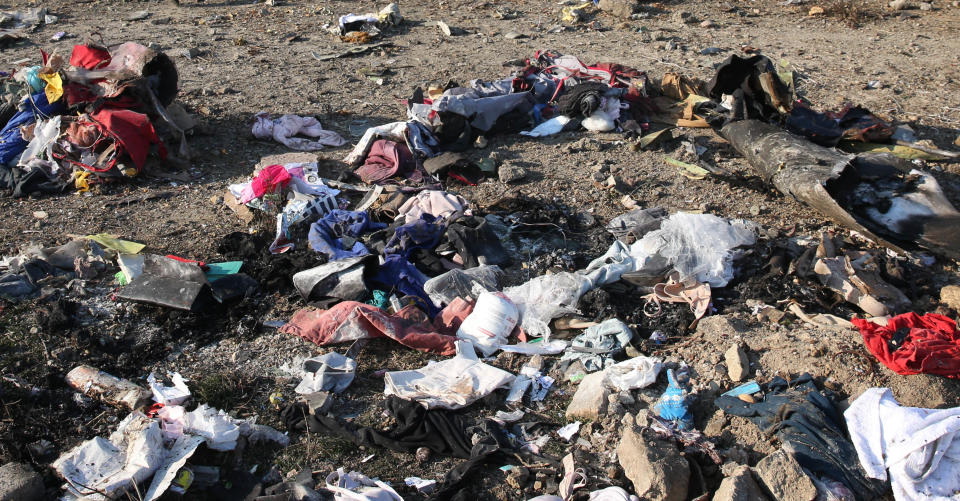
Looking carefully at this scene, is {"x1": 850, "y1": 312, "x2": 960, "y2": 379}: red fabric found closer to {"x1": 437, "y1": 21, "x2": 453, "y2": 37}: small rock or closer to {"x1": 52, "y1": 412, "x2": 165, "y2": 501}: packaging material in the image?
{"x1": 52, "y1": 412, "x2": 165, "y2": 501}: packaging material

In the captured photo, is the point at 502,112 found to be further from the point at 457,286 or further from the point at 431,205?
the point at 457,286

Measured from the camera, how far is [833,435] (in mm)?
3184

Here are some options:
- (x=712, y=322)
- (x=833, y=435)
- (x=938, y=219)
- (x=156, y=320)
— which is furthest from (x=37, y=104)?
(x=938, y=219)

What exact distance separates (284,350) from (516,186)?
104 inches

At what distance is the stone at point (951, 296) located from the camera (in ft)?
14.0

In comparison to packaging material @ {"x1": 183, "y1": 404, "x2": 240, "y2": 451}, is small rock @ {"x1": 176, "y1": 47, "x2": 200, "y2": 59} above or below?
above

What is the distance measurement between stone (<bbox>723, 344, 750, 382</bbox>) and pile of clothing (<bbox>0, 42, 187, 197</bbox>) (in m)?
5.13

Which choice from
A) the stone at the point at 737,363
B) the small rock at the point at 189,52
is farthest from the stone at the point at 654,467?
the small rock at the point at 189,52

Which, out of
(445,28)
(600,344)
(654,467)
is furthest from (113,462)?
(445,28)

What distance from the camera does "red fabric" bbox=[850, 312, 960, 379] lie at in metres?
3.43

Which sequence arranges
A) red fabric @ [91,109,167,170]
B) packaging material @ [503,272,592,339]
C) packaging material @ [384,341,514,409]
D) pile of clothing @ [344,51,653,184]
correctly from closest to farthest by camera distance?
packaging material @ [384,341,514,409] < packaging material @ [503,272,592,339] < red fabric @ [91,109,167,170] < pile of clothing @ [344,51,653,184]

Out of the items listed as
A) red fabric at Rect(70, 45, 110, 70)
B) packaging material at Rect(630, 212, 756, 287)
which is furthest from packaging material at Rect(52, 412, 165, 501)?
red fabric at Rect(70, 45, 110, 70)

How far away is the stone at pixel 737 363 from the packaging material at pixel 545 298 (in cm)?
96

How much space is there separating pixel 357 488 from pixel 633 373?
1.57 meters
